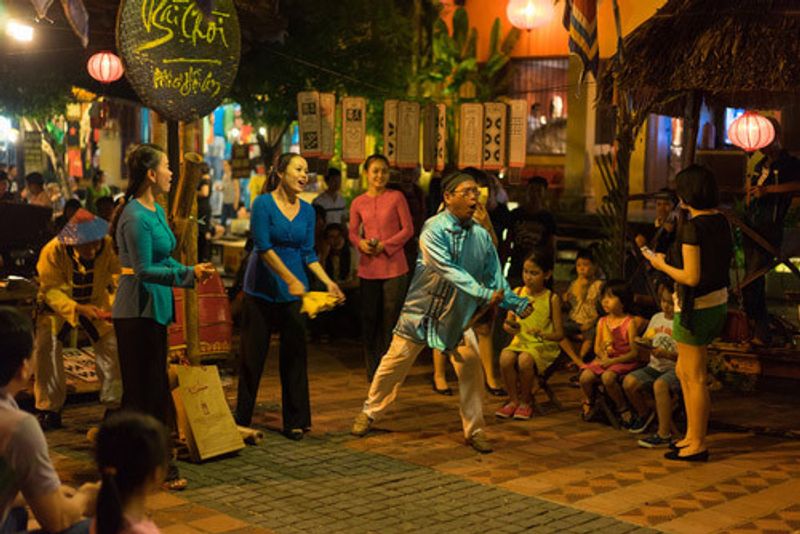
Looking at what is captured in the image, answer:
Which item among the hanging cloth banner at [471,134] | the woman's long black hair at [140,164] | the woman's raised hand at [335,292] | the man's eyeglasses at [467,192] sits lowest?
the woman's raised hand at [335,292]

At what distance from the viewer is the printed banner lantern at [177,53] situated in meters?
7.57

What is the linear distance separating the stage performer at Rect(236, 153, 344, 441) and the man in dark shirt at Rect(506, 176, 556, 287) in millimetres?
3841

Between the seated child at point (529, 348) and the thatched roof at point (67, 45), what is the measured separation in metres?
4.22

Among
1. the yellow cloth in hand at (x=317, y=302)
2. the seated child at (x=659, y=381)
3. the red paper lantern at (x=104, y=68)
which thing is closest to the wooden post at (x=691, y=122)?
the seated child at (x=659, y=381)

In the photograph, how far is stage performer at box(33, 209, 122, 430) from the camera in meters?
8.50

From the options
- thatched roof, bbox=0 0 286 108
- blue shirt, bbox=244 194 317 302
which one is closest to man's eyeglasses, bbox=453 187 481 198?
blue shirt, bbox=244 194 317 302

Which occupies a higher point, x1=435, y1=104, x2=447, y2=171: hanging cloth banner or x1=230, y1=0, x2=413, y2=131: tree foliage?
x1=230, y1=0, x2=413, y2=131: tree foliage

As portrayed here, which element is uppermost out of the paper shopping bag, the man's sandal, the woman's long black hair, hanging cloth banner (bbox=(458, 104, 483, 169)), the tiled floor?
hanging cloth banner (bbox=(458, 104, 483, 169))

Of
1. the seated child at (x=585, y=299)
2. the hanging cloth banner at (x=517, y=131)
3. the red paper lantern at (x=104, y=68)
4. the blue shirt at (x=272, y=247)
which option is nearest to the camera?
the blue shirt at (x=272, y=247)

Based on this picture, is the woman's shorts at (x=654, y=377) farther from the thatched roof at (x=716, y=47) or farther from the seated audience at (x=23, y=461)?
the seated audience at (x=23, y=461)

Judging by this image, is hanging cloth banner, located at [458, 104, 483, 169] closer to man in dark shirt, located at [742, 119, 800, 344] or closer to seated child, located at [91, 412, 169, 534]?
man in dark shirt, located at [742, 119, 800, 344]

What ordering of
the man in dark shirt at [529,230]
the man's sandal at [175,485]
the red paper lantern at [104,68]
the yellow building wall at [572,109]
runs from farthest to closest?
the yellow building wall at [572,109] → the red paper lantern at [104,68] → the man in dark shirt at [529,230] → the man's sandal at [175,485]

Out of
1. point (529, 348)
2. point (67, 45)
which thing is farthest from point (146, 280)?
point (67, 45)

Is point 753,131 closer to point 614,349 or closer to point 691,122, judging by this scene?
point 691,122
